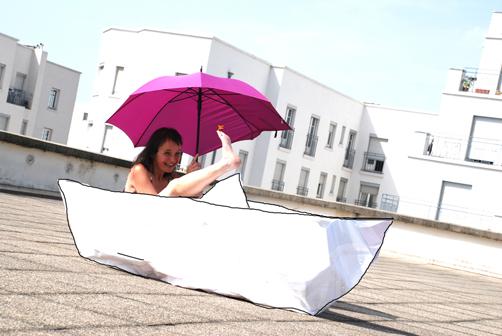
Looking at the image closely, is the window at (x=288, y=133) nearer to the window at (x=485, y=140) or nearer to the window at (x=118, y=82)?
the window at (x=118, y=82)

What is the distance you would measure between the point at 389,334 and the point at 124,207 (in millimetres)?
2114

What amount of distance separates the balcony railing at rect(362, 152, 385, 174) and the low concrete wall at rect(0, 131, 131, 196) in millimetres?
29422

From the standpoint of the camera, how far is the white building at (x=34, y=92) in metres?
41.2

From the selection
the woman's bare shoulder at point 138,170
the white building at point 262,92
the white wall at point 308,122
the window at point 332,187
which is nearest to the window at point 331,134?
the white building at point 262,92

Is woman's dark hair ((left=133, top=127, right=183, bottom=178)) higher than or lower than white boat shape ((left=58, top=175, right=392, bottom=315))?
higher

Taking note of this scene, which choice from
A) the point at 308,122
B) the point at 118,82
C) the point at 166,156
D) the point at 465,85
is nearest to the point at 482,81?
the point at 465,85

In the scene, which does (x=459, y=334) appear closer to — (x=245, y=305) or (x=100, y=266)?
(x=245, y=305)

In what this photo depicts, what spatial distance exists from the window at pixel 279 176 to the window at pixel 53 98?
69.8ft

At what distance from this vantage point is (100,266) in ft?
15.1

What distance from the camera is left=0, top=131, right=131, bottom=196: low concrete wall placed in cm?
1144

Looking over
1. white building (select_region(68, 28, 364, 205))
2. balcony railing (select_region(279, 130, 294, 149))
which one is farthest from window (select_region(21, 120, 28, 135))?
balcony railing (select_region(279, 130, 294, 149))

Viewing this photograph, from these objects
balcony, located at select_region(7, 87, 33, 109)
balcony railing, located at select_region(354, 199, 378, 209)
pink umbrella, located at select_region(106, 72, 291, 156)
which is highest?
balcony, located at select_region(7, 87, 33, 109)

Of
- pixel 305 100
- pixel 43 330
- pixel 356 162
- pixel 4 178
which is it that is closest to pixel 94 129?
pixel 305 100

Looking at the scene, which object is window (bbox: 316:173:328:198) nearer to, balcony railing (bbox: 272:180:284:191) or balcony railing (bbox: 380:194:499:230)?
balcony railing (bbox: 272:180:284:191)
